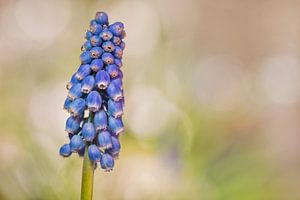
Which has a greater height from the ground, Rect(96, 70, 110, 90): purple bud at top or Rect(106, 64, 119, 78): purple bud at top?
Rect(106, 64, 119, 78): purple bud at top

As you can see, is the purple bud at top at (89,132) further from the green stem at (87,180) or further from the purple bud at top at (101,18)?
the purple bud at top at (101,18)

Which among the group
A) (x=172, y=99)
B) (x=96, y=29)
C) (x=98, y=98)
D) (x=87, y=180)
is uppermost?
(x=172, y=99)

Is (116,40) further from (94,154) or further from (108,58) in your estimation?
(94,154)

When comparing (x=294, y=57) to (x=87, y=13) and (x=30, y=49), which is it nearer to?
(x=87, y=13)

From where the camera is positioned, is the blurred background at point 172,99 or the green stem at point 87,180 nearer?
the green stem at point 87,180

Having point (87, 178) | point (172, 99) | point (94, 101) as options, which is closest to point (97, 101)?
point (94, 101)

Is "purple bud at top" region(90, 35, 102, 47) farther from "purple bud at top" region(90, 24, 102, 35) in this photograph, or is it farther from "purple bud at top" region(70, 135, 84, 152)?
"purple bud at top" region(70, 135, 84, 152)

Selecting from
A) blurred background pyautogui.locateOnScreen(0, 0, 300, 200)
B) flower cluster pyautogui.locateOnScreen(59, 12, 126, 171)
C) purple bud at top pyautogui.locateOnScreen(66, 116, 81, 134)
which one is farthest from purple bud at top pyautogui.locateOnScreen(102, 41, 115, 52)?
blurred background pyautogui.locateOnScreen(0, 0, 300, 200)

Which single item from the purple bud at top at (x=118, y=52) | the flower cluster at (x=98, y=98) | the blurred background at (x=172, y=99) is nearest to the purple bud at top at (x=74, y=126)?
the flower cluster at (x=98, y=98)
